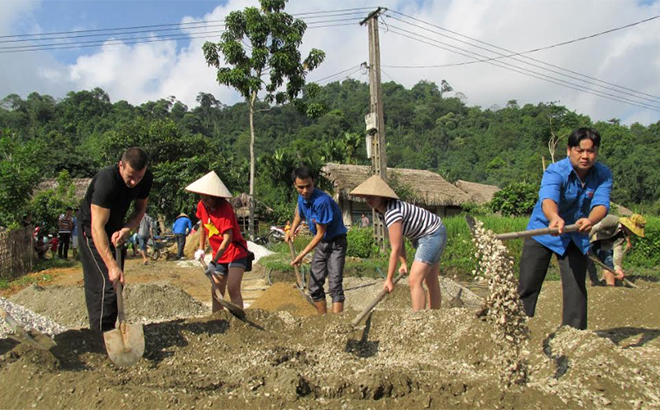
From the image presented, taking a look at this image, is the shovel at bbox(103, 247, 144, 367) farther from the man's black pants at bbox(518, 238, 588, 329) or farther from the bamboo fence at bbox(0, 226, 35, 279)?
the bamboo fence at bbox(0, 226, 35, 279)

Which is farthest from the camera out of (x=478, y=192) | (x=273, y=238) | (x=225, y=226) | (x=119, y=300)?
(x=478, y=192)

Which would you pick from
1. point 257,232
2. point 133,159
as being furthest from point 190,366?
point 257,232

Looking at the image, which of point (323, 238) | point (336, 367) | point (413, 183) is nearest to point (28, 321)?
point (323, 238)

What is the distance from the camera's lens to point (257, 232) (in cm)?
2284

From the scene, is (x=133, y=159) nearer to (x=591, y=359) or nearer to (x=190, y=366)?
(x=190, y=366)

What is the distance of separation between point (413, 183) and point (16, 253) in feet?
55.2

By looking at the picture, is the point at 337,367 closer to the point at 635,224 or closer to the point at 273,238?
the point at 635,224

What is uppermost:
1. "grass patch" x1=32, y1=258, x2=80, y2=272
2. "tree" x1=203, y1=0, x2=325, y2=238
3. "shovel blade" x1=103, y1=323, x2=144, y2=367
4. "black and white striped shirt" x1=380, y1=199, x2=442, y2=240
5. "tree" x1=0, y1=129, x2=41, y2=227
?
"tree" x1=203, y1=0, x2=325, y2=238

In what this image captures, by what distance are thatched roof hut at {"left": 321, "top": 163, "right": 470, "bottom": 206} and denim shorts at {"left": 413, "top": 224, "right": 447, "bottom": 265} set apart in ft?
53.4

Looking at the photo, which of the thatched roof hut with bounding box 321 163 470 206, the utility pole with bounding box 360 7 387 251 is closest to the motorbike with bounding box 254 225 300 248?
the thatched roof hut with bounding box 321 163 470 206

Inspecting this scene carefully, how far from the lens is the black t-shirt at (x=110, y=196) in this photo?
362 centimetres

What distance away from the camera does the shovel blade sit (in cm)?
339

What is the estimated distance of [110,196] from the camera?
3.65 m

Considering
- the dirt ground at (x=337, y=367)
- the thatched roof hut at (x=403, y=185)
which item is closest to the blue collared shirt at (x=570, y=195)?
the dirt ground at (x=337, y=367)
